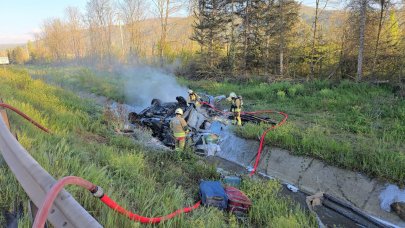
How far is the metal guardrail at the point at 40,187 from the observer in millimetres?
1690

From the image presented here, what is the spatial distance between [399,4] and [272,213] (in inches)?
561

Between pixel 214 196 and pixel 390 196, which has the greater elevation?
pixel 214 196

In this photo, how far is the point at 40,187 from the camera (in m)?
2.01

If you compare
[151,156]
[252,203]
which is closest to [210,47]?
[151,156]

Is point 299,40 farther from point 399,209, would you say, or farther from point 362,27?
point 399,209

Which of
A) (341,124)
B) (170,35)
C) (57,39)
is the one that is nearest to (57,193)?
(341,124)

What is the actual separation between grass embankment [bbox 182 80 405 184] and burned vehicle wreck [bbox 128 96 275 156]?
1.16m

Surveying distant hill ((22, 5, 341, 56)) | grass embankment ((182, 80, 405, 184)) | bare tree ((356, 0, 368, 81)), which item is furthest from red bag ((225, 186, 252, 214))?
distant hill ((22, 5, 341, 56))

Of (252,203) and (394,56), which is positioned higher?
(394,56)

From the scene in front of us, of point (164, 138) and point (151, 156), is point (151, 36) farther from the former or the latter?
point (151, 156)

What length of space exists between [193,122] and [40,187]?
27.5 ft

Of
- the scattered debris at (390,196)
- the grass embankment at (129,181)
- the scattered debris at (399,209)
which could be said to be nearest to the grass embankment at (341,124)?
the scattered debris at (390,196)

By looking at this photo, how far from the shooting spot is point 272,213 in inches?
182

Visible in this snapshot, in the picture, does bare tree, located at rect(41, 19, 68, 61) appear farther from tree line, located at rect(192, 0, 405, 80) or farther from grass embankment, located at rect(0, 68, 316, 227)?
grass embankment, located at rect(0, 68, 316, 227)
